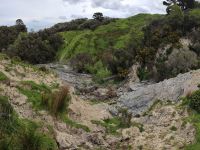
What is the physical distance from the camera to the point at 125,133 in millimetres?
23312

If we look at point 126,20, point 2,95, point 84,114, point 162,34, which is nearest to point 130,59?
point 162,34

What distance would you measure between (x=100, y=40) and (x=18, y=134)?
7116 centimetres

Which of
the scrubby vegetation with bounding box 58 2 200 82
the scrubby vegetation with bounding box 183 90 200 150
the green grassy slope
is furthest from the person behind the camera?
the green grassy slope

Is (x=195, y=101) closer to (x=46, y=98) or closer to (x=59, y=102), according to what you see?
(x=59, y=102)

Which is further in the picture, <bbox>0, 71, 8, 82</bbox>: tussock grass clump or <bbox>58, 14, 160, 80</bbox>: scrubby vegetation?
<bbox>58, 14, 160, 80</bbox>: scrubby vegetation

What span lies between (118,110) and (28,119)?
9805 mm

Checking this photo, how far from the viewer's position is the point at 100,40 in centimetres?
8806

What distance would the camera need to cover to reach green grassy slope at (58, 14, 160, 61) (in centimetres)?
8119

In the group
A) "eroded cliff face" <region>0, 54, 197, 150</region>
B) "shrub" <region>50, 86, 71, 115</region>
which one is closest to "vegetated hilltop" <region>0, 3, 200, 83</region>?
"eroded cliff face" <region>0, 54, 197, 150</region>

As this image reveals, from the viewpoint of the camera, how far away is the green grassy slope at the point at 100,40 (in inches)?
3196

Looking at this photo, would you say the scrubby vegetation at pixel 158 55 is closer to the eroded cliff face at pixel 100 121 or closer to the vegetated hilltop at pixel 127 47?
the vegetated hilltop at pixel 127 47

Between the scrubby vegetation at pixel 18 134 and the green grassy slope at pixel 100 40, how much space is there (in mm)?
56458

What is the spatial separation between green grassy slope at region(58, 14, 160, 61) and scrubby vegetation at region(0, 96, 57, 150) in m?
56.5

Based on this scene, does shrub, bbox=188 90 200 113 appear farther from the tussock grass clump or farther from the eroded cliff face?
the tussock grass clump
